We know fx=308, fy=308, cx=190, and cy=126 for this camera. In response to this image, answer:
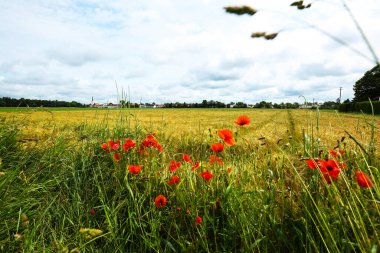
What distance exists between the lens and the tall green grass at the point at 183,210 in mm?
1733

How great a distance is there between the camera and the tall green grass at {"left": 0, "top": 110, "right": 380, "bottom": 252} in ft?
5.69

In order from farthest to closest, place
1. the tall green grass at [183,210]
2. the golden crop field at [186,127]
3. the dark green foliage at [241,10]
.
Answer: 1. the golden crop field at [186,127]
2. the tall green grass at [183,210]
3. the dark green foliage at [241,10]

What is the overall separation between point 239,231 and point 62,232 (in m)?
1.31

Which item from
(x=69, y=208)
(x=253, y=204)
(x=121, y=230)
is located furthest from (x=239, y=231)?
(x=69, y=208)

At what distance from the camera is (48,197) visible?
2.71 metres

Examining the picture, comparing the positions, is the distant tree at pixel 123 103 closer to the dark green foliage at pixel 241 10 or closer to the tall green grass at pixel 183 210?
the tall green grass at pixel 183 210

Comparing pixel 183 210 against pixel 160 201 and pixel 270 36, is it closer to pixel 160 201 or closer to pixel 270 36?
pixel 160 201

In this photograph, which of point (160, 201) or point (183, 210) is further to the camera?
point (183, 210)

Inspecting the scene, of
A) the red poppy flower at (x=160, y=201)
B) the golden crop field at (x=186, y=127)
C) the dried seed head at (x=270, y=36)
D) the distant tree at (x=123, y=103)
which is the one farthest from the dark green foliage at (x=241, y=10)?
the distant tree at (x=123, y=103)

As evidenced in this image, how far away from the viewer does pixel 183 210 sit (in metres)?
2.33

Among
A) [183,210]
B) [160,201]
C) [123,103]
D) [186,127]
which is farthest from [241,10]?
[186,127]

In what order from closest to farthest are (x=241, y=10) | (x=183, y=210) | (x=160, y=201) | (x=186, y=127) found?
(x=241, y=10) < (x=160, y=201) < (x=183, y=210) < (x=186, y=127)

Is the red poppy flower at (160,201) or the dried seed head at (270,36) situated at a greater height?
the dried seed head at (270,36)

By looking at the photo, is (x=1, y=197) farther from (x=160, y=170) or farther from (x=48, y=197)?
(x=160, y=170)
